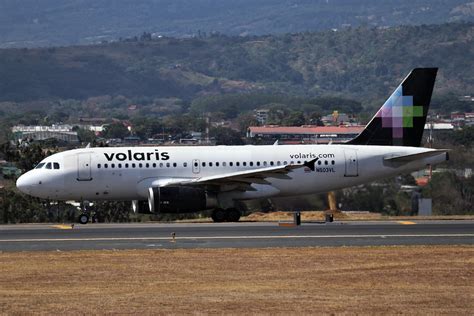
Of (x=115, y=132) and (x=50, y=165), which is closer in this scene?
(x=50, y=165)

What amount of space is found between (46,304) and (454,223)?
2247cm

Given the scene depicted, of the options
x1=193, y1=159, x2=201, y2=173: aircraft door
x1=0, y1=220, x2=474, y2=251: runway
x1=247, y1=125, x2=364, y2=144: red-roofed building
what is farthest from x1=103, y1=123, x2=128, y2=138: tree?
x1=0, y1=220, x2=474, y2=251: runway

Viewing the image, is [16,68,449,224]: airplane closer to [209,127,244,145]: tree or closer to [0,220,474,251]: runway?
[0,220,474,251]: runway

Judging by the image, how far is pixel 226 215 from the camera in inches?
1929

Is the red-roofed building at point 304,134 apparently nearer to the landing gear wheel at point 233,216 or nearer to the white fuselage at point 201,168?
the white fuselage at point 201,168

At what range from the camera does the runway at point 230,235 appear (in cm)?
3762

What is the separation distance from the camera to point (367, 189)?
64688 mm

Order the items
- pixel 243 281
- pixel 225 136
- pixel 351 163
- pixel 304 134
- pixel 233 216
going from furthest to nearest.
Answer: pixel 225 136 → pixel 304 134 → pixel 351 163 → pixel 233 216 → pixel 243 281

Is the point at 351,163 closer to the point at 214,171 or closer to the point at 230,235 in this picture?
the point at 214,171

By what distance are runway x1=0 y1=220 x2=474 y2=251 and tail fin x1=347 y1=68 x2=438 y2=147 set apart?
228 inches

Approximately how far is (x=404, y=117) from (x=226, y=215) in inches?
331

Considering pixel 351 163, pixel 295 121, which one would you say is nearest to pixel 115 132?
pixel 295 121

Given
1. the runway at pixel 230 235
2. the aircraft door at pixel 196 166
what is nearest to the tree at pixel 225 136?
the aircraft door at pixel 196 166

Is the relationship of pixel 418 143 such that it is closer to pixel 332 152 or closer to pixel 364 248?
pixel 332 152
